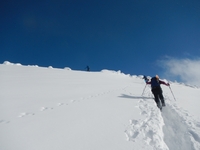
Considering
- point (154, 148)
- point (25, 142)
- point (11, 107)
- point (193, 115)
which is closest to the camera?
point (25, 142)

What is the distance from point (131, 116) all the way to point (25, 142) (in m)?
3.75

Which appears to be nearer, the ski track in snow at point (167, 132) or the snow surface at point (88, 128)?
the snow surface at point (88, 128)

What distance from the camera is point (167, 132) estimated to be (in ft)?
15.8

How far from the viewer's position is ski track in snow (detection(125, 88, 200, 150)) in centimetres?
389

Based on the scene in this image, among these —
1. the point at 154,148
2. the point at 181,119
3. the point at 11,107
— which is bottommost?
the point at 154,148

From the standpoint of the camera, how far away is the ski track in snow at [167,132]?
3.89 m

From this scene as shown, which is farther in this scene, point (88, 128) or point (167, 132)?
point (167, 132)

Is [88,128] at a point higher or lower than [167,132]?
higher

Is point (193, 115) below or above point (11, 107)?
below

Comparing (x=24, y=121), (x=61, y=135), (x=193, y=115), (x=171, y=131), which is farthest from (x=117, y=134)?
(x=193, y=115)

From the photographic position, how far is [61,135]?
12.4 feet

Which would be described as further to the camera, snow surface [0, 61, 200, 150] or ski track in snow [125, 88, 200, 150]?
ski track in snow [125, 88, 200, 150]

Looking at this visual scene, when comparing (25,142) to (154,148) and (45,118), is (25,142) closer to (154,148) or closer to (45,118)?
(45,118)

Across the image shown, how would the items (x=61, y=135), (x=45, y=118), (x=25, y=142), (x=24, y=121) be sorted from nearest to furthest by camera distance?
(x=25, y=142)
(x=61, y=135)
(x=24, y=121)
(x=45, y=118)
